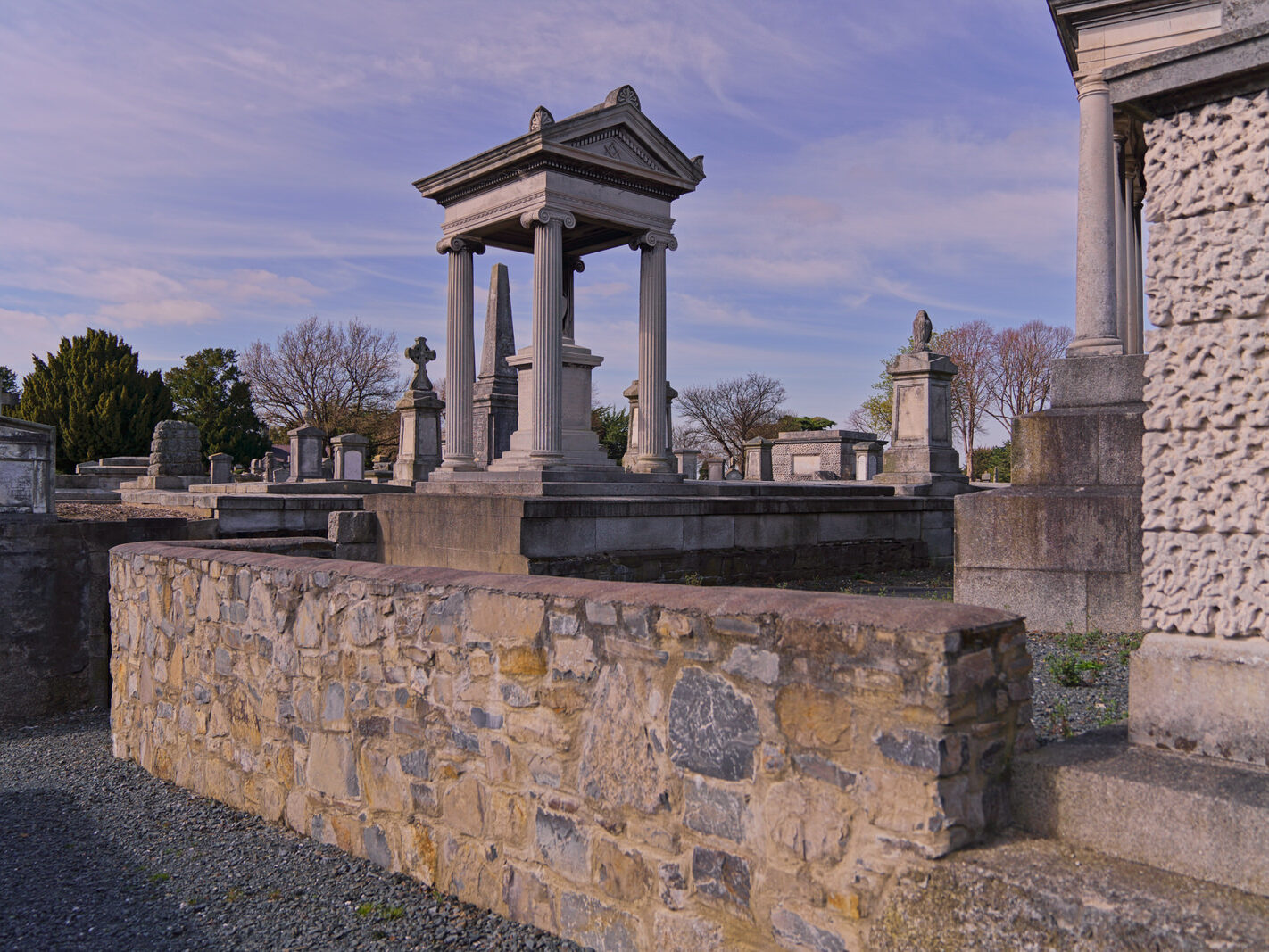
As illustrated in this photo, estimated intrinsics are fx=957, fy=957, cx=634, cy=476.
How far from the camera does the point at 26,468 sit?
7.90m

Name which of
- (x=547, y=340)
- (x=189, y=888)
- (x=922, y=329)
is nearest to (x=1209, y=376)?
(x=189, y=888)

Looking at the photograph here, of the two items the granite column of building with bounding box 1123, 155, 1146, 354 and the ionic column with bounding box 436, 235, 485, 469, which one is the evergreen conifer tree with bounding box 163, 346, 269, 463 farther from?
the granite column of building with bounding box 1123, 155, 1146, 354

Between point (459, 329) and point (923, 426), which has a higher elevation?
point (459, 329)

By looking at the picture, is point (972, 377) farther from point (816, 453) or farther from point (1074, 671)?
point (1074, 671)

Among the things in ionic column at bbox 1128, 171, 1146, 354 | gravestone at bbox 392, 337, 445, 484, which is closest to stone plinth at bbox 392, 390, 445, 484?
gravestone at bbox 392, 337, 445, 484

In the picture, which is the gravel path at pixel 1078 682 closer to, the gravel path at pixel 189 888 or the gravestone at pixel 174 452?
the gravel path at pixel 189 888

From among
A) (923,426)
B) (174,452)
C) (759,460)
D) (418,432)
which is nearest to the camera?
(923,426)

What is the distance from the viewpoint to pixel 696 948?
274 cm

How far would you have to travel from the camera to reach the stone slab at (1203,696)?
232 cm

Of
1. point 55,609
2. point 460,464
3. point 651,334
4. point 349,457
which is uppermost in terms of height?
point 651,334

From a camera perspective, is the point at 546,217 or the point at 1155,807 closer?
the point at 1155,807

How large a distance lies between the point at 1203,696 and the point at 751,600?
115 centimetres

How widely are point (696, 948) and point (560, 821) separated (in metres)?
0.65

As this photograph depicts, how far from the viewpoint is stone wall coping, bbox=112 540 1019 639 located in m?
2.33
